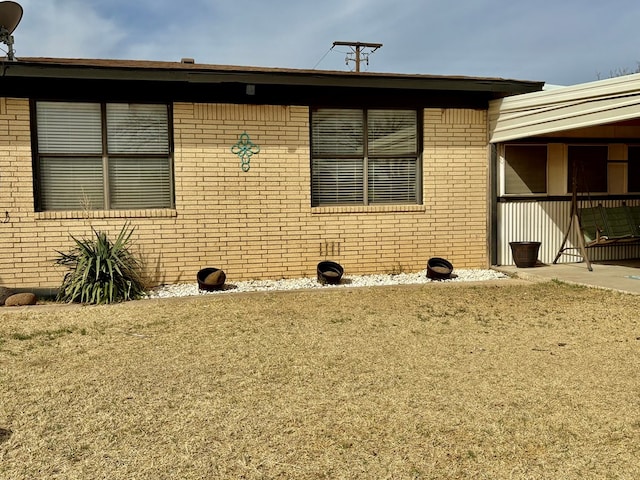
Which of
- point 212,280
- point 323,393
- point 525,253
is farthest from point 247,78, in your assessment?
point 323,393

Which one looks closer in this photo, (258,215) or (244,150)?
(244,150)

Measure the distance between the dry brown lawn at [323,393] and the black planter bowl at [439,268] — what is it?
1952 mm

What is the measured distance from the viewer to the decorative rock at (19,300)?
7.55 metres

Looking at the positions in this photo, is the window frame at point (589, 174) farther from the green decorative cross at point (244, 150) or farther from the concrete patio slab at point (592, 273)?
the green decorative cross at point (244, 150)

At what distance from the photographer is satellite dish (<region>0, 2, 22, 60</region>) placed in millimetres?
7887

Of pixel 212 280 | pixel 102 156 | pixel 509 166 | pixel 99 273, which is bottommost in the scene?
pixel 212 280

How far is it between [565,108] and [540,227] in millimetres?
2489

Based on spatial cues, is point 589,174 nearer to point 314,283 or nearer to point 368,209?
point 368,209

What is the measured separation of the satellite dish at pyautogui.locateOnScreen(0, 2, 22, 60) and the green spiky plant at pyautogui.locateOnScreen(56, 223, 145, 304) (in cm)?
275

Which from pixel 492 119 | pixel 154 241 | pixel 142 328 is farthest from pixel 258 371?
pixel 492 119

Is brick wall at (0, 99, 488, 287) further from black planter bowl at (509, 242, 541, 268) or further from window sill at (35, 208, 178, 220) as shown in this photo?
black planter bowl at (509, 242, 541, 268)

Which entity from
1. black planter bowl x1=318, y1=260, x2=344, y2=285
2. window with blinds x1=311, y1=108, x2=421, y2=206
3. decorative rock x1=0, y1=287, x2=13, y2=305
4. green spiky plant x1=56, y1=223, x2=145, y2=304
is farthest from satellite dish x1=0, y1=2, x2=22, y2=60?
black planter bowl x1=318, y1=260, x2=344, y2=285

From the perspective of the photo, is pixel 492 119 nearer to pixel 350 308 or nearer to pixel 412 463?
pixel 350 308

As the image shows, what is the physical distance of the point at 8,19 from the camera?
316 inches
